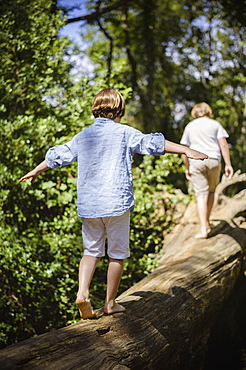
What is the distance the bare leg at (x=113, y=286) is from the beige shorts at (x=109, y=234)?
62mm

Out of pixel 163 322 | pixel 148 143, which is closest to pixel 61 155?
pixel 148 143

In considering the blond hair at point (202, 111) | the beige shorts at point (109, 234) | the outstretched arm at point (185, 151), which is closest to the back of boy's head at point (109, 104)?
the outstretched arm at point (185, 151)

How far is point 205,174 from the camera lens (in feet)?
16.3

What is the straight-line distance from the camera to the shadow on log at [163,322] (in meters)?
2.16

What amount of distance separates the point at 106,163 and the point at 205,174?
2488 mm

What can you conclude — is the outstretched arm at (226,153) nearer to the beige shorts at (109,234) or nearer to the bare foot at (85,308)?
the beige shorts at (109,234)

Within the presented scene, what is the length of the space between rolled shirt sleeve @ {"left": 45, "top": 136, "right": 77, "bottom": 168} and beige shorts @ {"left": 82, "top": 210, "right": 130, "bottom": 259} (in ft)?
1.55

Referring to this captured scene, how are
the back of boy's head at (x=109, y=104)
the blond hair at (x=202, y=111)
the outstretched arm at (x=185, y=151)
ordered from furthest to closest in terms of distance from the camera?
the blond hair at (x=202, y=111), the back of boy's head at (x=109, y=104), the outstretched arm at (x=185, y=151)

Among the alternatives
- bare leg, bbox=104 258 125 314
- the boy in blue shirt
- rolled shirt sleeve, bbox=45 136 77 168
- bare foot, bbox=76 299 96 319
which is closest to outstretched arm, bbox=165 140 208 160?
the boy in blue shirt

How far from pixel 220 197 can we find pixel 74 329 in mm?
4174

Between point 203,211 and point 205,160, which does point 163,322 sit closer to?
point 203,211

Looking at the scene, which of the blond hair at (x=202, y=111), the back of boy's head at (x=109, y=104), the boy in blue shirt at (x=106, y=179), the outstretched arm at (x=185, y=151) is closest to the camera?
the outstretched arm at (x=185, y=151)

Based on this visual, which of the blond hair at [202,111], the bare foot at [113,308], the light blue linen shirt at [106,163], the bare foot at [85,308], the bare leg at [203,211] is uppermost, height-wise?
the light blue linen shirt at [106,163]

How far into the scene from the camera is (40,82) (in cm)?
498
